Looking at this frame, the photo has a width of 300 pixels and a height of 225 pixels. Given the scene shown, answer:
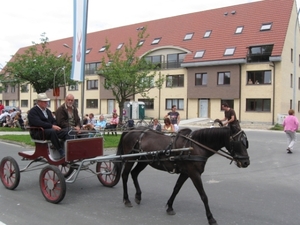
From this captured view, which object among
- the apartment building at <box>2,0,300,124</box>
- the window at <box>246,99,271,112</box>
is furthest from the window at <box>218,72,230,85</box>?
the window at <box>246,99,271,112</box>

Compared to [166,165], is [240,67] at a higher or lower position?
higher

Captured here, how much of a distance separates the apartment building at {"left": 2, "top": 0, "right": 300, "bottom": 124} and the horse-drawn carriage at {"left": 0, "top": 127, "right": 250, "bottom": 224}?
21.2m

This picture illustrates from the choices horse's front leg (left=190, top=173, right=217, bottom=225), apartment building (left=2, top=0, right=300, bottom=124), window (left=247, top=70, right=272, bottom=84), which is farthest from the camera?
window (left=247, top=70, right=272, bottom=84)

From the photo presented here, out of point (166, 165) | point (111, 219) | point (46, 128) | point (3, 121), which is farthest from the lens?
point (3, 121)

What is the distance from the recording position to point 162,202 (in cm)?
600

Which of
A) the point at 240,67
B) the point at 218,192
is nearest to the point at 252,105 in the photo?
the point at 240,67

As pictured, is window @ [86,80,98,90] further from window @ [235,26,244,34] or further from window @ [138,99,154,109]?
window @ [235,26,244,34]

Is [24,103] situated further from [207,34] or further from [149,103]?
[207,34]

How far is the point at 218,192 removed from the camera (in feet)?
22.3

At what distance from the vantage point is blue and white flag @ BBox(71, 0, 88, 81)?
1184cm

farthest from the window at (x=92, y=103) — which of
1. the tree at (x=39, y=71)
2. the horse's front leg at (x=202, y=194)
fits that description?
the horse's front leg at (x=202, y=194)

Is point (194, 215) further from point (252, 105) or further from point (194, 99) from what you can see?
point (194, 99)

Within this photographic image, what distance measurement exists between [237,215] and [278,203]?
1.20 metres

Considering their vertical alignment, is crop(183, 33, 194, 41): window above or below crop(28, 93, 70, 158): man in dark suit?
above
